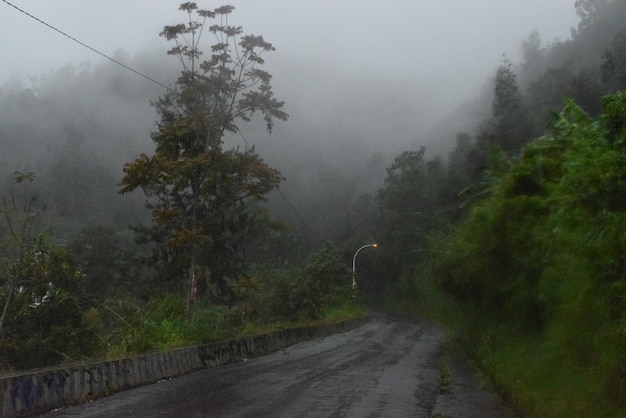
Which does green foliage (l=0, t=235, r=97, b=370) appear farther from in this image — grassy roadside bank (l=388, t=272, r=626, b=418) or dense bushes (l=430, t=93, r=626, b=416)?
dense bushes (l=430, t=93, r=626, b=416)

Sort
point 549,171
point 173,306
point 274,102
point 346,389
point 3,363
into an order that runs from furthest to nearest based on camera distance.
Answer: point 274,102 < point 173,306 < point 3,363 < point 346,389 < point 549,171

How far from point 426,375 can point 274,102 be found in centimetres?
1430

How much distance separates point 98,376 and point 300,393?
142 inches

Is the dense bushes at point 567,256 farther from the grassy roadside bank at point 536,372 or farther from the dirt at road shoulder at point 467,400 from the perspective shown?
the dirt at road shoulder at point 467,400

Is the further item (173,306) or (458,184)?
(458,184)

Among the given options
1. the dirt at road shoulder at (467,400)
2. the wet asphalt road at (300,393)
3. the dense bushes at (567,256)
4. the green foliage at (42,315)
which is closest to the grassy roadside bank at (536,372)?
the dense bushes at (567,256)

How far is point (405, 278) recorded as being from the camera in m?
79.7

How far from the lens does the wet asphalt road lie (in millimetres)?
11297

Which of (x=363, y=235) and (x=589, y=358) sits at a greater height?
(x=363, y=235)

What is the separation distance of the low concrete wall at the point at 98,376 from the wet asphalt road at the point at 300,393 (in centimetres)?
33

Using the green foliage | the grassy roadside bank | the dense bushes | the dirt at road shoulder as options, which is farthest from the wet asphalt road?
the green foliage

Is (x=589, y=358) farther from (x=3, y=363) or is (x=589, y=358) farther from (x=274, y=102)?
(x=274, y=102)

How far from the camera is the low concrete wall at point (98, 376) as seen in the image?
1071 cm

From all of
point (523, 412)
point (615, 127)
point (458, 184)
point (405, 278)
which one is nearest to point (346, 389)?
point (523, 412)
